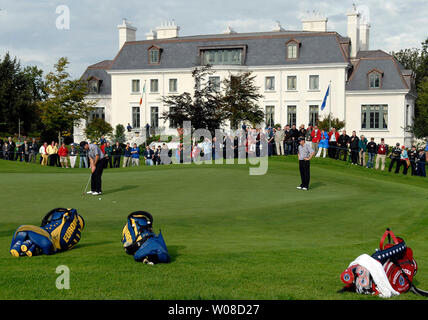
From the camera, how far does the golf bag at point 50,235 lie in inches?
384

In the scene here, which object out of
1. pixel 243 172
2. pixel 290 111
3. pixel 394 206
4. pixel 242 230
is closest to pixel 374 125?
pixel 290 111

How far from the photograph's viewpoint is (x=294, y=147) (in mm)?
36906

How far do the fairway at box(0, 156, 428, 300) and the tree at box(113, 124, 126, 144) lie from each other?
133 feet

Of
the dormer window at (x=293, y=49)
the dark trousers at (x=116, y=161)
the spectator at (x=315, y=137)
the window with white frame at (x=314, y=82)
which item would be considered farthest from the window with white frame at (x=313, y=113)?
the dark trousers at (x=116, y=161)

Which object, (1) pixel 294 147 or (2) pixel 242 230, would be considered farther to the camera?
(1) pixel 294 147

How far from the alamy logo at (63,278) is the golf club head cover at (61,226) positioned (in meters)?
1.55

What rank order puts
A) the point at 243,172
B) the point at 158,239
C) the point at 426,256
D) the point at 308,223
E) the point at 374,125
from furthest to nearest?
the point at 374,125
the point at 243,172
the point at 308,223
the point at 426,256
the point at 158,239

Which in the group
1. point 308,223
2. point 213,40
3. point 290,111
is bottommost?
point 308,223

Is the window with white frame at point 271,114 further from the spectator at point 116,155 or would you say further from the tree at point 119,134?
the spectator at point 116,155

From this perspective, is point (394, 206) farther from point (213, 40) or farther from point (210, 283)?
point (213, 40)

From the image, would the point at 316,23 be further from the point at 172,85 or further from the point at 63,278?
the point at 63,278

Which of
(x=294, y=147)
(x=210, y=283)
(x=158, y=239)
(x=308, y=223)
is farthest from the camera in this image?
(x=294, y=147)

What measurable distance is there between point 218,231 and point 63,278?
609 cm

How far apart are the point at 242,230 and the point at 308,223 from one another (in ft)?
7.17
